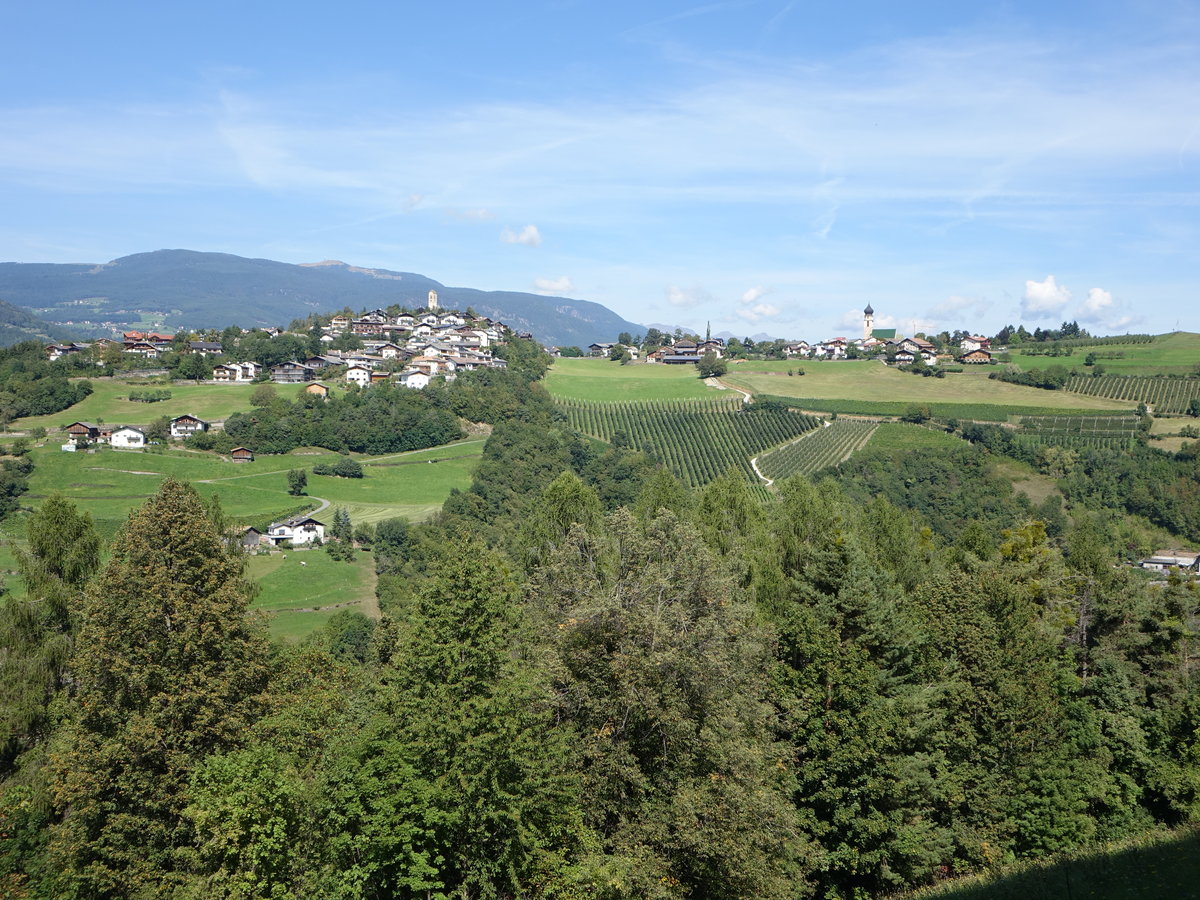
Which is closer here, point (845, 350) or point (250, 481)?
point (250, 481)

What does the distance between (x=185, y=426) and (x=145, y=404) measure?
36.3 ft

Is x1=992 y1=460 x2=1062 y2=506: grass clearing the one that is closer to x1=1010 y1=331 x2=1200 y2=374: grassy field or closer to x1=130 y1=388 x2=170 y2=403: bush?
x1=1010 y1=331 x2=1200 y2=374: grassy field

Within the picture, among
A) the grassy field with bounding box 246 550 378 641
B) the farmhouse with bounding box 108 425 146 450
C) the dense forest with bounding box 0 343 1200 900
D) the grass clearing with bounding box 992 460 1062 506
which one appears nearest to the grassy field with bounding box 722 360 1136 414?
the grass clearing with bounding box 992 460 1062 506

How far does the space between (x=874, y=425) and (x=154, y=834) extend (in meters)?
84.9

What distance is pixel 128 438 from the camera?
275ft

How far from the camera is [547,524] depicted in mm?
33969

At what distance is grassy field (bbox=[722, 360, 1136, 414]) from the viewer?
3957 inches

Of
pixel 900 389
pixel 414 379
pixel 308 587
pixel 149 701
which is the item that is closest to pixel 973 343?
pixel 900 389

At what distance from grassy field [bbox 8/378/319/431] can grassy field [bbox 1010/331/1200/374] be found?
4003 inches

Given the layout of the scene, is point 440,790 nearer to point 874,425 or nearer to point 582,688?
point 582,688

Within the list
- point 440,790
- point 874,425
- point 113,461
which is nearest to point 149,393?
point 113,461

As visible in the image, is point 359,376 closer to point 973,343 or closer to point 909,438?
point 909,438

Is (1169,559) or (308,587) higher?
(1169,559)

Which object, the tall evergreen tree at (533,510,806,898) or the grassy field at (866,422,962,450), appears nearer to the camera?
the tall evergreen tree at (533,510,806,898)
